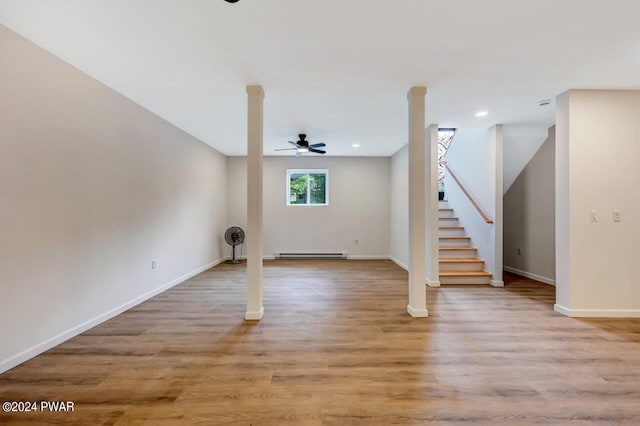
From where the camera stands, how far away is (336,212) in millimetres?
6707

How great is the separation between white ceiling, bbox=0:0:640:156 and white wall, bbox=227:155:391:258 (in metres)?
3.05

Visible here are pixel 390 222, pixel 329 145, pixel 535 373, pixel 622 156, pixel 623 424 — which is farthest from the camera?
pixel 390 222

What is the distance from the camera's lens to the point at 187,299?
3615 mm

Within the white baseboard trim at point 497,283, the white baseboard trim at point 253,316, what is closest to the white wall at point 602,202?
the white baseboard trim at point 497,283

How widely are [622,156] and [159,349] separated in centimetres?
503

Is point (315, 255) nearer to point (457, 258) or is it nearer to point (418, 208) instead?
point (457, 258)

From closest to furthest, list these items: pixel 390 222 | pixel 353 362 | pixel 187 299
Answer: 1. pixel 353 362
2. pixel 187 299
3. pixel 390 222

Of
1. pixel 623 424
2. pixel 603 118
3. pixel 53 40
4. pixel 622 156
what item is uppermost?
pixel 53 40

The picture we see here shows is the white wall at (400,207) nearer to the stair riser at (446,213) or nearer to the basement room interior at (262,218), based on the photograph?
the stair riser at (446,213)

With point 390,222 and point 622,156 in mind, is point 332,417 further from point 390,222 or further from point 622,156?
point 390,222

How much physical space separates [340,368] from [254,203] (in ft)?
5.71

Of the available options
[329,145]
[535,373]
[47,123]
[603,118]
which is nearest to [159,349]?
[47,123]

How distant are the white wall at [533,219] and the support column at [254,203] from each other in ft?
15.2

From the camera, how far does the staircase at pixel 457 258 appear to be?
171 inches
